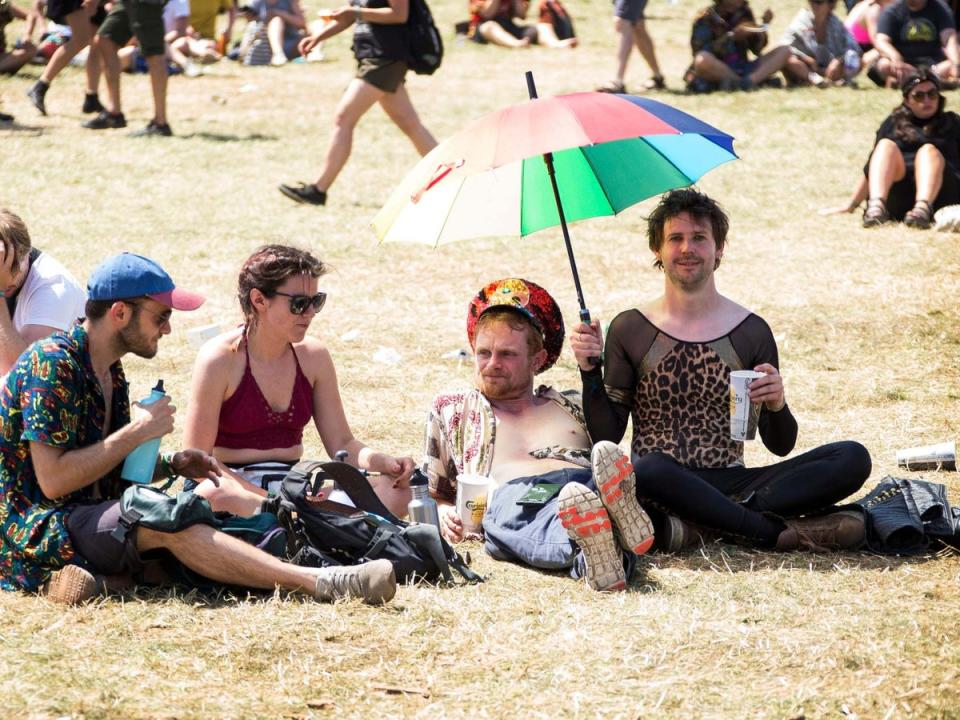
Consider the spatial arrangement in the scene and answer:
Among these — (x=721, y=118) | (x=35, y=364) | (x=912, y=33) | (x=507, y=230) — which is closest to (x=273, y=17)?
(x=721, y=118)

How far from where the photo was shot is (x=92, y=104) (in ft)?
46.5

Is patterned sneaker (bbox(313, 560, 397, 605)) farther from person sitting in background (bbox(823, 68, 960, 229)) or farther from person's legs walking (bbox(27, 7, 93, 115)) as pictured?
person's legs walking (bbox(27, 7, 93, 115))

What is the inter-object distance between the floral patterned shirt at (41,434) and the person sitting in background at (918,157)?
24.2 ft

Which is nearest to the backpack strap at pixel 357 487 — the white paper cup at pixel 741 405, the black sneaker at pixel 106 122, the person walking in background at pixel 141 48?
the white paper cup at pixel 741 405

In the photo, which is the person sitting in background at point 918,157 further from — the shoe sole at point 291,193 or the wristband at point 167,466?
the wristband at point 167,466

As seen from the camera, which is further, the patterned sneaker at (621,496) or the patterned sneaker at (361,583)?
the patterned sneaker at (621,496)

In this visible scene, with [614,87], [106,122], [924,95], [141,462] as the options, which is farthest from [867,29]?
[141,462]

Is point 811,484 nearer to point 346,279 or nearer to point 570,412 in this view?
point 570,412

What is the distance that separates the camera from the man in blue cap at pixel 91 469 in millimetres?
4266

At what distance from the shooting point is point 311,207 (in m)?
11.2

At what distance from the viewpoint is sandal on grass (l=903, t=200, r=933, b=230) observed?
10266 mm

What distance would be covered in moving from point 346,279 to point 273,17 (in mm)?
9588

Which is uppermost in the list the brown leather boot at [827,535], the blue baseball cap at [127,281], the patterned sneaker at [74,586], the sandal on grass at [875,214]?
the blue baseball cap at [127,281]

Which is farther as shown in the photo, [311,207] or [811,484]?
[311,207]
